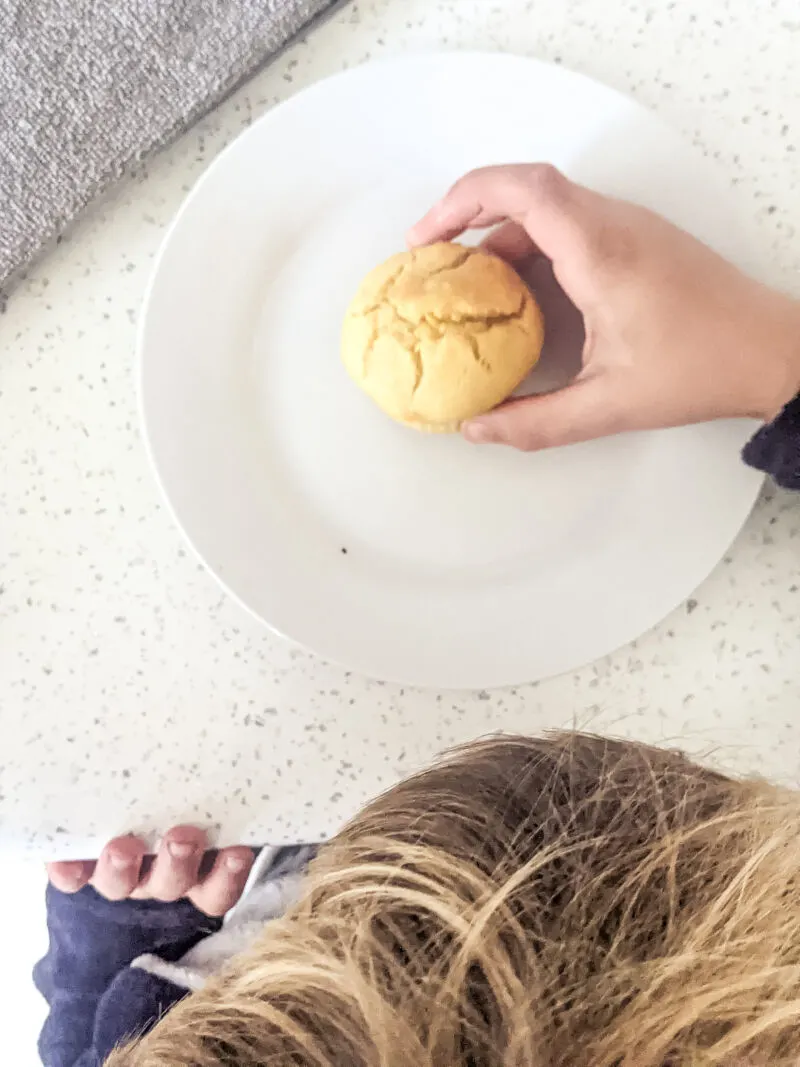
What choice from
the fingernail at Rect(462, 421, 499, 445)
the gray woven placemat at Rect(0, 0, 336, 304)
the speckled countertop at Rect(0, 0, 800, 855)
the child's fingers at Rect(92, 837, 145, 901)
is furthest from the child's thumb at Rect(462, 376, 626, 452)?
the child's fingers at Rect(92, 837, 145, 901)

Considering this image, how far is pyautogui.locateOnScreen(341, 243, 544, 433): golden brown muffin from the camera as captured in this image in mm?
500

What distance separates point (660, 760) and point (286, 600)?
278mm

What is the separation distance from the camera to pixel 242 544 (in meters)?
0.56

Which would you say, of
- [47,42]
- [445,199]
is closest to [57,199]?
[47,42]

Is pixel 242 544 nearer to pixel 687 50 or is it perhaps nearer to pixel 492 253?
pixel 492 253

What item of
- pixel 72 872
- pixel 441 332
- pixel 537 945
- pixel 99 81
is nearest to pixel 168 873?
pixel 72 872

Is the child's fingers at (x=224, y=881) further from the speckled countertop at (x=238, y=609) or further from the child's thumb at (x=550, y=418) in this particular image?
the child's thumb at (x=550, y=418)

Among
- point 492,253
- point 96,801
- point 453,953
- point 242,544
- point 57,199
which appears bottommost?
point 453,953

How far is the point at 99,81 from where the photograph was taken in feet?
1.84

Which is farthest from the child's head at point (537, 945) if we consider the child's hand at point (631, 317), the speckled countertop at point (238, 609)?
the child's hand at point (631, 317)

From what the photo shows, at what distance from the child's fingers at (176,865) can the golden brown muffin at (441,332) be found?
1.22 feet

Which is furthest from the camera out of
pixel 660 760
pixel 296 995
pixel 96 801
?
pixel 96 801

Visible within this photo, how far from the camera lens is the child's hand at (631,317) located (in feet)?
1.70

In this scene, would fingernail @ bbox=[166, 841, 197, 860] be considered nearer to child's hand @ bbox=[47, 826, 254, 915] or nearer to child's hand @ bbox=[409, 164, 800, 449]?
child's hand @ bbox=[47, 826, 254, 915]
